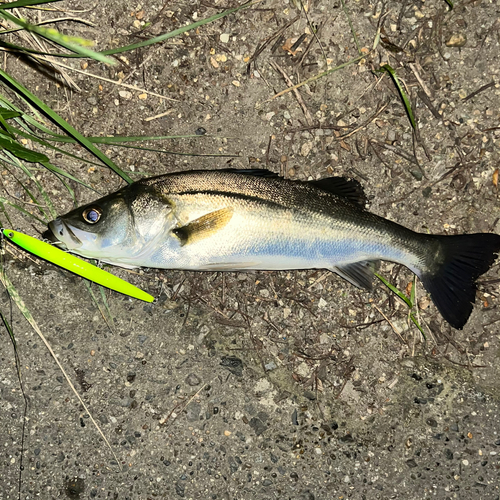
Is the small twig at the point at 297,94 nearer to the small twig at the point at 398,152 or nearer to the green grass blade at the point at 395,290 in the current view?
the small twig at the point at 398,152

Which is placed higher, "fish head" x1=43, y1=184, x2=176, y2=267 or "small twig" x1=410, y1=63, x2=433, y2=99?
"fish head" x1=43, y1=184, x2=176, y2=267

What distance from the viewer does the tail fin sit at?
3.28 meters

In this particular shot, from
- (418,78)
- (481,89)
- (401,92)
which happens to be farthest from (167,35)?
(481,89)

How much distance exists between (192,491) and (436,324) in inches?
88.6

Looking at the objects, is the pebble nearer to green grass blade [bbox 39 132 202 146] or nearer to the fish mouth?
the fish mouth

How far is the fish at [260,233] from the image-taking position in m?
3.07

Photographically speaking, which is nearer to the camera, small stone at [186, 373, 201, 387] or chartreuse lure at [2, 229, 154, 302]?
chartreuse lure at [2, 229, 154, 302]

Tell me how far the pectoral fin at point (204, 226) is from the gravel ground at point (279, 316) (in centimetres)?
53

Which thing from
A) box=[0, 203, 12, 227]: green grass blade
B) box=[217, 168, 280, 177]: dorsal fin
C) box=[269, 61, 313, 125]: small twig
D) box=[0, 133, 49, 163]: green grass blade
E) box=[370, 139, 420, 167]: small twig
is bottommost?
box=[370, 139, 420, 167]: small twig

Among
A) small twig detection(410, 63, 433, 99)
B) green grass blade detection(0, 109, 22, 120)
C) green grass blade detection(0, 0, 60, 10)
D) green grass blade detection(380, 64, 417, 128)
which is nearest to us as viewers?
green grass blade detection(0, 0, 60, 10)

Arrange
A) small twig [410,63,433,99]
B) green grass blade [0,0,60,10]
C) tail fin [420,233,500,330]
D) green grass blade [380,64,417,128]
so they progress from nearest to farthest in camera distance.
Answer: green grass blade [0,0,60,10], tail fin [420,233,500,330], green grass blade [380,64,417,128], small twig [410,63,433,99]

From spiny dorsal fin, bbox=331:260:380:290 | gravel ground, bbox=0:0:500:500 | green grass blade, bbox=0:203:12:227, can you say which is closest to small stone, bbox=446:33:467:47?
gravel ground, bbox=0:0:500:500

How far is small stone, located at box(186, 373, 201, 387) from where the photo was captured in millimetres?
3512

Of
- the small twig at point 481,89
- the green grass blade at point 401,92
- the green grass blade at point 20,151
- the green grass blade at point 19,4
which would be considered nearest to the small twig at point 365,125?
the green grass blade at point 401,92
